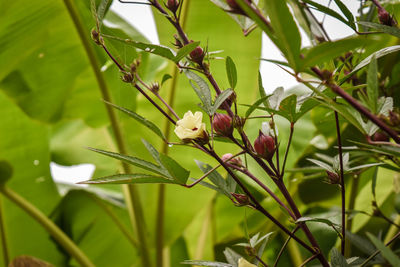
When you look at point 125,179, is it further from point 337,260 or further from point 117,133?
point 117,133

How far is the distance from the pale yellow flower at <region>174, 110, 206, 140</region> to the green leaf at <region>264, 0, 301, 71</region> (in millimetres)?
83

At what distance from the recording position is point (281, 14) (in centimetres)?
20

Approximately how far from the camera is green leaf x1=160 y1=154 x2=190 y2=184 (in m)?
0.26

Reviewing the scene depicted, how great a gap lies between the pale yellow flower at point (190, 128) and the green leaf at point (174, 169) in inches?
0.7

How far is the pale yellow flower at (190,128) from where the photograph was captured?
0.27 meters

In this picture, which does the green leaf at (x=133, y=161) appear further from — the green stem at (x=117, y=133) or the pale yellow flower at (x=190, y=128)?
the green stem at (x=117, y=133)

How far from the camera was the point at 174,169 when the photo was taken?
0.27 meters

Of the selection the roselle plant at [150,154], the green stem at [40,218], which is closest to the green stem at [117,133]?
the roselle plant at [150,154]

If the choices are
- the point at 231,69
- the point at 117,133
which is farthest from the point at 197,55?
the point at 117,133

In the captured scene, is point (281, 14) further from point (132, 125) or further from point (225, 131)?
point (132, 125)

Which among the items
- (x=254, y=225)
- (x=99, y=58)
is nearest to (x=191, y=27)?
(x=99, y=58)

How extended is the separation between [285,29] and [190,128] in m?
0.10

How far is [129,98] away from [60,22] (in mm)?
436

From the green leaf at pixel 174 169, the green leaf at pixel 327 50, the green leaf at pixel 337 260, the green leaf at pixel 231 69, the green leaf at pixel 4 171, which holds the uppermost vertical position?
the green leaf at pixel 327 50
